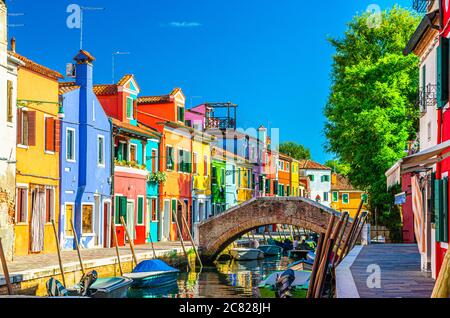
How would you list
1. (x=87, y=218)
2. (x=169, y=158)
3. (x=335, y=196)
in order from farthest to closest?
1. (x=335, y=196)
2. (x=169, y=158)
3. (x=87, y=218)

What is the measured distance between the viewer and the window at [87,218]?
78.7 feet

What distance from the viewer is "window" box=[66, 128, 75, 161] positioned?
23.1 meters

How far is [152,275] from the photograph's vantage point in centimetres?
1864

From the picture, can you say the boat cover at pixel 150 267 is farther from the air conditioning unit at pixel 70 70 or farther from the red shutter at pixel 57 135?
the air conditioning unit at pixel 70 70

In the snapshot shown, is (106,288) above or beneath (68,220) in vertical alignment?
beneath

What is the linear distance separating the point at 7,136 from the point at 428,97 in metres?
9.95

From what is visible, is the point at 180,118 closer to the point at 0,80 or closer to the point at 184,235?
the point at 184,235

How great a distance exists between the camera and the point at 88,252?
22.0 metres

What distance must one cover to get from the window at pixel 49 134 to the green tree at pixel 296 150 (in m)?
48.1

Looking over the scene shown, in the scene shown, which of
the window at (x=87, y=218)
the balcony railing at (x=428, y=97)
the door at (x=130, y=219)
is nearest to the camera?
the balcony railing at (x=428, y=97)

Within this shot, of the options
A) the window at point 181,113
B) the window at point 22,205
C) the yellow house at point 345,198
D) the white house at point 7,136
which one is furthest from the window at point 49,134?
the yellow house at point 345,198

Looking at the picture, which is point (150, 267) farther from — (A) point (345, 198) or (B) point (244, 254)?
(A) point (345, 198)

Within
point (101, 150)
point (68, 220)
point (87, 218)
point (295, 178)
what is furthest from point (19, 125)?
point (295, 178)

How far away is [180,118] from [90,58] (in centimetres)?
965
